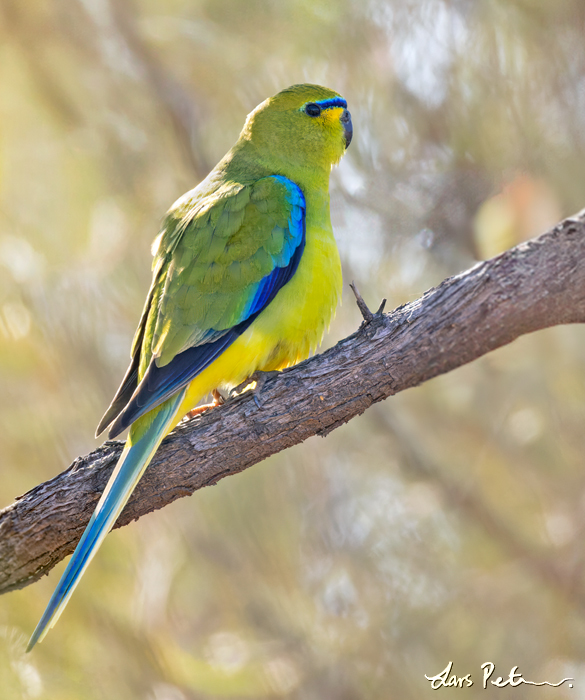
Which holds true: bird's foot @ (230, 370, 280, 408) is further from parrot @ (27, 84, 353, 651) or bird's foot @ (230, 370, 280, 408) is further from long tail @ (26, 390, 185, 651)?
long tail @ (26, 390, 185, 651)

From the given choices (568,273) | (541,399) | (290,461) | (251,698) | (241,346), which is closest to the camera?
(568,273)

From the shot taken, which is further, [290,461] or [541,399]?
[290,461]

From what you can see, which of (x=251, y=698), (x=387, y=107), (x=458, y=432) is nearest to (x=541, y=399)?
(x=458, y=432)

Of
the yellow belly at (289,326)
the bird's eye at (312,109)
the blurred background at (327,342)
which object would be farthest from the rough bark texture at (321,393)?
the blurred background at (327,342)

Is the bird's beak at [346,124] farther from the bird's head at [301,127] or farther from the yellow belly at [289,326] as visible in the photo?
the yellow belly at [289,326]

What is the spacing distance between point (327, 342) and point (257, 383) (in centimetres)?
215

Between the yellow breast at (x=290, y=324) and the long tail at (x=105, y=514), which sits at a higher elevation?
the yellow breast at (x=290, y=324)

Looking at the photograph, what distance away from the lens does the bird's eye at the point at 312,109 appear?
351 centimetres

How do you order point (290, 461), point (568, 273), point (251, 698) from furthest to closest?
1. point (290, 461)
2. point (251, 698)
3. point (568, 273)

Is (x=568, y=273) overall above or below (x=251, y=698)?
above

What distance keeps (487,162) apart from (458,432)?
1.86 m

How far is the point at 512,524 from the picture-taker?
14.1 ft

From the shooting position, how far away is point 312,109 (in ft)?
11.5

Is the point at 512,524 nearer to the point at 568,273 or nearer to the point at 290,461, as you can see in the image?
the point at 290,461
